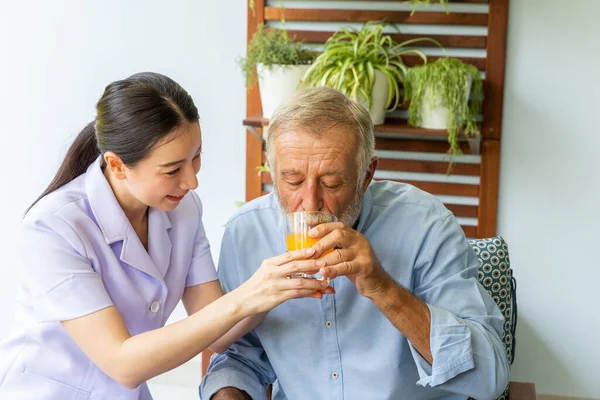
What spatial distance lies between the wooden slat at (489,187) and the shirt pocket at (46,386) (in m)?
2.04

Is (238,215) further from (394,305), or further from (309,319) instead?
(394,305)

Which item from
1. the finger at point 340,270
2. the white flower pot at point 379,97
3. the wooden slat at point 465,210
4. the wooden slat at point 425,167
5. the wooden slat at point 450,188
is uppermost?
the white flower pot at point 379,97

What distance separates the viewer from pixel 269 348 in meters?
2.07

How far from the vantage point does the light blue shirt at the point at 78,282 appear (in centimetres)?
174

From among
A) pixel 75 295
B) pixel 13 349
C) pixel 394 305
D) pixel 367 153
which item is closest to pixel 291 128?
pixel 367 153

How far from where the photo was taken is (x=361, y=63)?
3096 millimetres

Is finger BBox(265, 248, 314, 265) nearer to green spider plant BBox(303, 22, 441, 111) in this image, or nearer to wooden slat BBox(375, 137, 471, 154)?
green spider plant BBox(303, 22, 441, 111)

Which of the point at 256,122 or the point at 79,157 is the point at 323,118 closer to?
the point at 79,157

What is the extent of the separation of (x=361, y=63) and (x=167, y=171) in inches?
58.5

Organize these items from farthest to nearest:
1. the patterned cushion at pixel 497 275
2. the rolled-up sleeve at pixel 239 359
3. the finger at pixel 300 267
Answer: the patterned cushion at pixel 497 275 < the rolled-up sleeve at pixel 239 359 < the finger at pixel 300 267

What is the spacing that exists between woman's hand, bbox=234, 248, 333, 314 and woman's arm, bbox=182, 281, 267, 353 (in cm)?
33

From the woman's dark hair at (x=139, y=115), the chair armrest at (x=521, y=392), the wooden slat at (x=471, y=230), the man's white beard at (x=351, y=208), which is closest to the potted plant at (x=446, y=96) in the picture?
the wooden slat at (x=471, y=230)

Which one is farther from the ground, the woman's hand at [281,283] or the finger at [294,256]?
the finger at [294,256]

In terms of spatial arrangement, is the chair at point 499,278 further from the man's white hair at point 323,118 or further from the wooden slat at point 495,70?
the wooden slat at point 495,70
